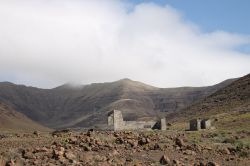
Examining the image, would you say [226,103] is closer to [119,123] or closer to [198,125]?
[198,125]

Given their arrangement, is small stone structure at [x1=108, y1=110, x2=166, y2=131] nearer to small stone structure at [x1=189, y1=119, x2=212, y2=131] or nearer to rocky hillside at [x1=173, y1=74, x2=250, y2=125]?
small stone structure at [x1=189, y1=119, x2=212, y2=131]

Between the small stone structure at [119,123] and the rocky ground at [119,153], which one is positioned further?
the small stone structure at [119,123]

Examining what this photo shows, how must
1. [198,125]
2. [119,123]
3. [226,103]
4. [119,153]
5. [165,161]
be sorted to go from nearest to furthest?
[165,161] → [119,153] → [119,123] → [198,125] → [226,103]

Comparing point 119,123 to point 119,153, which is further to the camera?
point 119,123

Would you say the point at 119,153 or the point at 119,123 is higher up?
the point at 119,123

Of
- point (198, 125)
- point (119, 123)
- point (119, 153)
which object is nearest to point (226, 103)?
point (198, 125)

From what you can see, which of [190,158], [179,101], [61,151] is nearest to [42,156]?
[61,151]

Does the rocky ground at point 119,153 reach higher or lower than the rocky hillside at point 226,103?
lower

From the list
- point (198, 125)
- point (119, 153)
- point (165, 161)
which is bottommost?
point (165, 161)

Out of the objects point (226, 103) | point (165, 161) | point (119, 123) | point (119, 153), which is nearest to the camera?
point (165, 161)

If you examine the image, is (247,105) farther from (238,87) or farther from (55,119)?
(55,119)

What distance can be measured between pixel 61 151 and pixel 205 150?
661 centimetres

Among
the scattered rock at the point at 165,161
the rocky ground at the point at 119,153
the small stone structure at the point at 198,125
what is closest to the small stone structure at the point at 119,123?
the small stone structure at the point at 198,125

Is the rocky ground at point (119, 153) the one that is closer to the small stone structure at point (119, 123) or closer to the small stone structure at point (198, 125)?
the small stone structure at point (119, 123)
